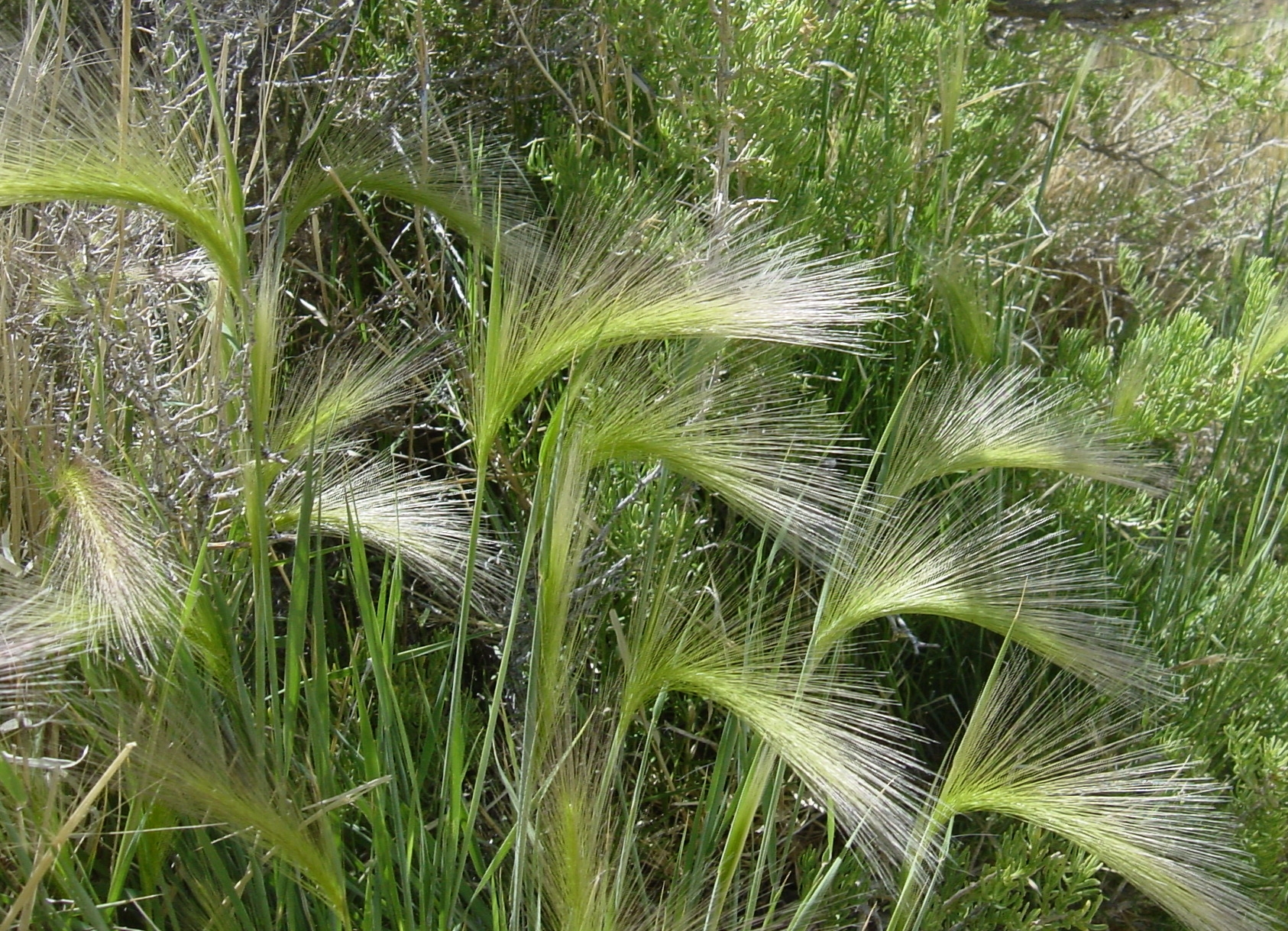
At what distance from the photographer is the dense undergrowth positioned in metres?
0.84

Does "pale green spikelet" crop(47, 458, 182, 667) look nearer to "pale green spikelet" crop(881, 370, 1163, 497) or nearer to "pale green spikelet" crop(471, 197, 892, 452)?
"pale green spikelet" crop(471, 197, 892, 452)

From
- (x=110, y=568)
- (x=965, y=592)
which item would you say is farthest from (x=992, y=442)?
(x=110, y=568)

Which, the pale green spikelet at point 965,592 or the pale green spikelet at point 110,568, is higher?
the pale green spikelet at point 110,568

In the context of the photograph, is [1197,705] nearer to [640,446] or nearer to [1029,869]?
[1029,869]

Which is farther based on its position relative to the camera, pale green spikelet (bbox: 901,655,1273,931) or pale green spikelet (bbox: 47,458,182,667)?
pale green spikelet (bbox: 901,655,1273,931)

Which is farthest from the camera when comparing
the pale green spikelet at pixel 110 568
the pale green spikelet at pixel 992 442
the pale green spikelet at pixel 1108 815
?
the pale green spikelet at pixel 992 442

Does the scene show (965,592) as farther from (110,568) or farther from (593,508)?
(110,568)

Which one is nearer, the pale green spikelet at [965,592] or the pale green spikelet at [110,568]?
the pale green spikelet at [110,568]

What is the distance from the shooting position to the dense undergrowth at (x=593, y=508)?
844mm

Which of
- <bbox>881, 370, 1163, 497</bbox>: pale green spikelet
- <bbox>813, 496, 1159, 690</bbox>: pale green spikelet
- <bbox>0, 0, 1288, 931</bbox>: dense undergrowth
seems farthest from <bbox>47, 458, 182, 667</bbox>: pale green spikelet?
<bbox>881, 370, 1163, 497</bbox>: pale green spikelet

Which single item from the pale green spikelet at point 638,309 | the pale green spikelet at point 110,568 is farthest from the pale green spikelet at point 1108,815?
the pale green spikelet at point 110,568

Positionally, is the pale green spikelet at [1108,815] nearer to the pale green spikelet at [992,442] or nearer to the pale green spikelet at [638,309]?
the pale green spikelet at [992,442]

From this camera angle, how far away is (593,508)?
99 cm

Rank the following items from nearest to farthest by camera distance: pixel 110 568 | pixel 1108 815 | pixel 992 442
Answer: pixel 110 568 < pixel 1108 815 < pixel 992 442
